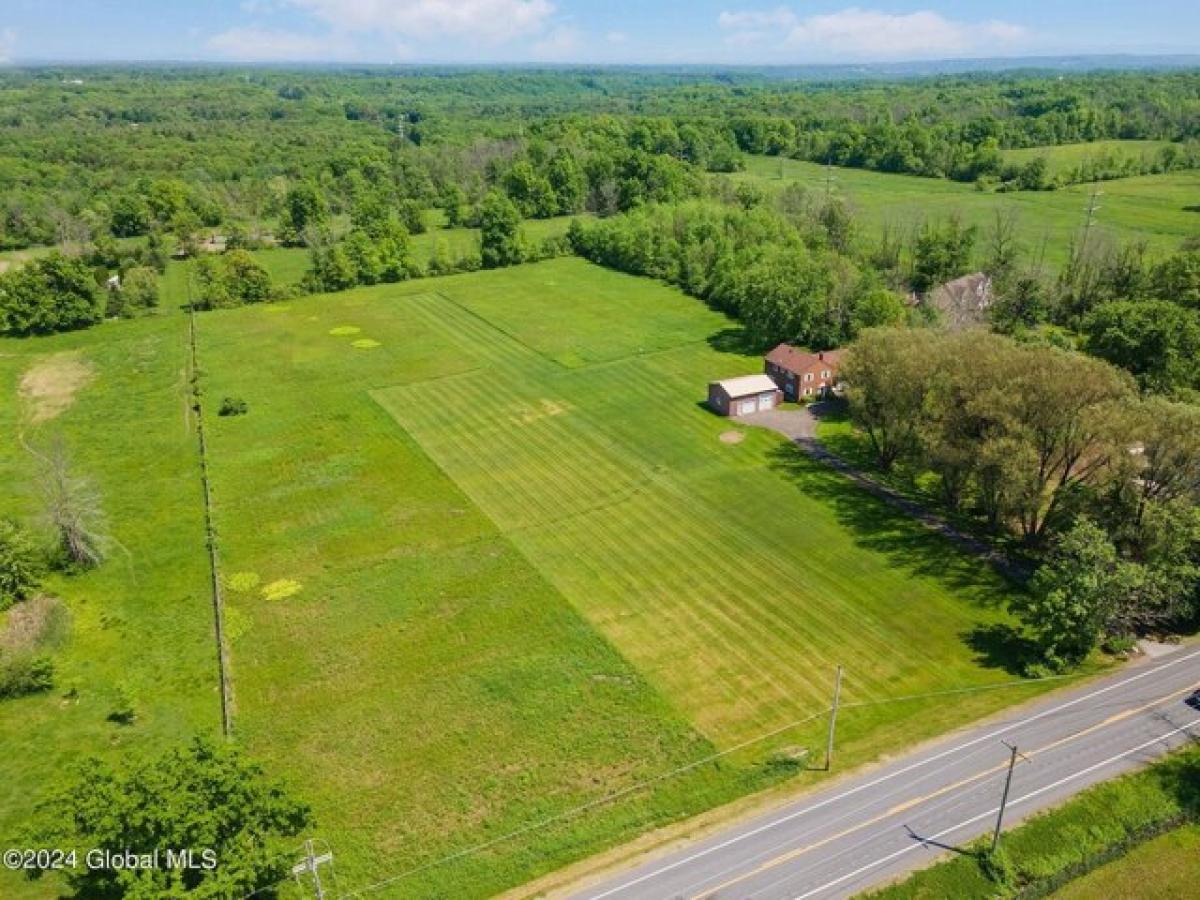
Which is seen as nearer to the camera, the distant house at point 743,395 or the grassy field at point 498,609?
the grassy field at point 498,609

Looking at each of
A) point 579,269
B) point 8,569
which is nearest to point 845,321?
point 579,269

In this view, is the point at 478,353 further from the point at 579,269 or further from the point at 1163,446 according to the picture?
the point at 1163,446

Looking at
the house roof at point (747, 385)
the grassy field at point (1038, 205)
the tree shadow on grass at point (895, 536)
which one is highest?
the grassy field at point (1038, 205)

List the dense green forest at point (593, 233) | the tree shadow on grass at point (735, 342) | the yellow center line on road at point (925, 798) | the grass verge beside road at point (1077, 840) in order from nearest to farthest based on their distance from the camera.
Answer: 1. the grass verge beside road at point (1077, 840)
2. the yellow center line on road at point (925, 798)
3. the dense green forest at point (593, 233)
4. the tree shadow on grass at point (735, 342)

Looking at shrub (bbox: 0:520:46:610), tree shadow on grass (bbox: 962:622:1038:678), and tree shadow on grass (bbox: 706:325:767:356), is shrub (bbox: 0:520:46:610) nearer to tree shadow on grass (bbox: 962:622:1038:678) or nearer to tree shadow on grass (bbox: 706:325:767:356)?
tree shadow on grass (bbox: 962:622:1038:678)

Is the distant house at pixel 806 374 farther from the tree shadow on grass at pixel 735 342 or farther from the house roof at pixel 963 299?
the house roof at pixel 963 299

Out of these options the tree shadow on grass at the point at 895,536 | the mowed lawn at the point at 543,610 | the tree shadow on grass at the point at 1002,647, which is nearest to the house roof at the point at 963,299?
the mowed lawn at the point at 543,610
